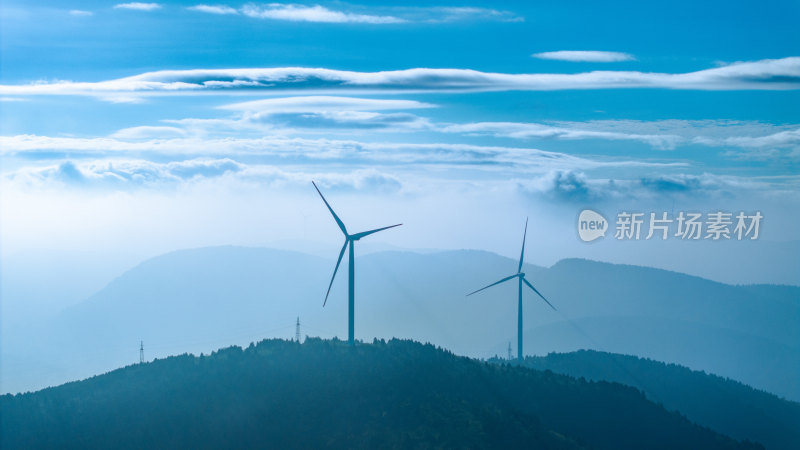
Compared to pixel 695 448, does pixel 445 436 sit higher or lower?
higher

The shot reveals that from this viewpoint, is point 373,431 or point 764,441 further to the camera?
point 764,441

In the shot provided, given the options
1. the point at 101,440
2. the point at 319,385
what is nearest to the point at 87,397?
the point at 101,440

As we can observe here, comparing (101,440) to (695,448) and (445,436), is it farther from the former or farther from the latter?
(695,448)

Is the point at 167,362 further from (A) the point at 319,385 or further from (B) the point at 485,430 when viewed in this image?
(B) the point at 485,430

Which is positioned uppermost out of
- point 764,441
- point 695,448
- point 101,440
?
point 101,440

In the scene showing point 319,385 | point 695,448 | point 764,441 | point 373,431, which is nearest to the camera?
point 373,431

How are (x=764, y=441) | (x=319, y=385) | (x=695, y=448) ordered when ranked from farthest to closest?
(x=764, y=441) < (x=695, y=448) < (x=319, y=385)
